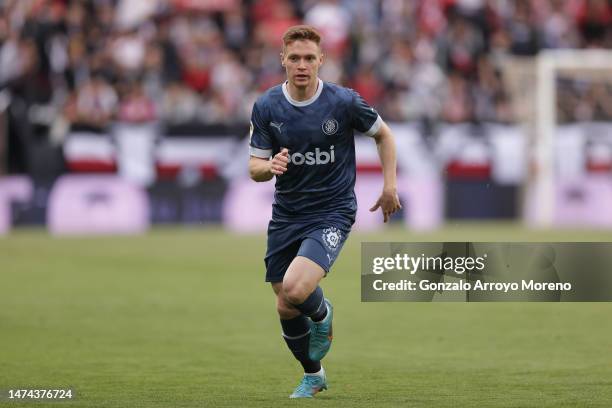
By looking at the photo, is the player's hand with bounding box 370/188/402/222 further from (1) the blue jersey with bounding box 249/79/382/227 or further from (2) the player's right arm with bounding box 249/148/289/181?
(2) the player's right arm with bounding box 249/148/289/181

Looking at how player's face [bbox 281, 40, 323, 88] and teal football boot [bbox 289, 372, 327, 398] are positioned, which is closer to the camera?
player's face [bbox 281, 40, 323, 88]

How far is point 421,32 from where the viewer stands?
2528 cm

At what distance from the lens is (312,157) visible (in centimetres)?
768

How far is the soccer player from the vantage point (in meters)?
7.52

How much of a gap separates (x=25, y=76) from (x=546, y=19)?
1103 cm

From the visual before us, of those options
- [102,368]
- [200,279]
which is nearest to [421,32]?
[200,279]

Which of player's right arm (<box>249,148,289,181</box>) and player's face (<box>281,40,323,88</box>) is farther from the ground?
player's face (<box>281,40,323,88</box>)

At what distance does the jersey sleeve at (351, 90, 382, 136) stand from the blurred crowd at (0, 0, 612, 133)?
46.2 feet

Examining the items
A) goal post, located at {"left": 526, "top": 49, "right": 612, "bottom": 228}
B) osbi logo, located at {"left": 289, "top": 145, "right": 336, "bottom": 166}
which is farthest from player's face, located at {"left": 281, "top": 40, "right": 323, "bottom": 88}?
goal post, located at {"left": 526, "top": 49, "right": 612, "bottom": 228}

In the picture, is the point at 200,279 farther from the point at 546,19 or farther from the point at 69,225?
the point at 546,19

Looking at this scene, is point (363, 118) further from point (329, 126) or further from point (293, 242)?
point (293, 242)

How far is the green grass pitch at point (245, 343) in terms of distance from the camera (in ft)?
25.6

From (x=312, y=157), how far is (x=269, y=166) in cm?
39

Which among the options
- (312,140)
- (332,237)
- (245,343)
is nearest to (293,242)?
(332,237)
